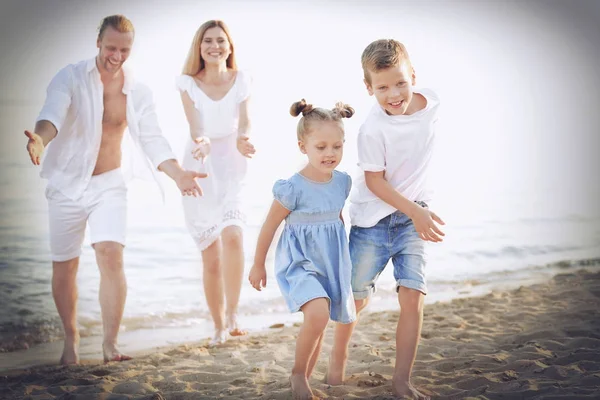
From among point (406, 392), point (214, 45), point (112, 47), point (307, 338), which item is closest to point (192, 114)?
point (214, 45)

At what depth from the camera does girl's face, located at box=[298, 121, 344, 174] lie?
2971 mm

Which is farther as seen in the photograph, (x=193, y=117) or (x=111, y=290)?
(x=193, y=117)

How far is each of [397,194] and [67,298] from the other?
6.04 feet

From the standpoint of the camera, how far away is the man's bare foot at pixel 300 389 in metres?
2.93

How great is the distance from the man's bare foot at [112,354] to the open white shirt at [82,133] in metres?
0.74

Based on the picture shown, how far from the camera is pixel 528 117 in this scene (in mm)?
8250

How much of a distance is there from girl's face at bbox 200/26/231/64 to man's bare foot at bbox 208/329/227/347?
1.43 metres

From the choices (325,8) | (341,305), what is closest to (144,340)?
(341,305)

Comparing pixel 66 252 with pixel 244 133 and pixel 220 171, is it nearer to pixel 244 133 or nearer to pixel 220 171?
pixel 220 171

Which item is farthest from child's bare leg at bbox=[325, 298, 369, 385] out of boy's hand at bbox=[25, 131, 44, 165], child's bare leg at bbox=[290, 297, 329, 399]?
boy's hand at bbox=[25, 131, 44, 165]

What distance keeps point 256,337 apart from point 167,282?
5.54 feet

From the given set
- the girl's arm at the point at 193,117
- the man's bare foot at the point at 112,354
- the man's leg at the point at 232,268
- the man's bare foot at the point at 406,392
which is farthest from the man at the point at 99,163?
the man's bare foot at the point at 406,392

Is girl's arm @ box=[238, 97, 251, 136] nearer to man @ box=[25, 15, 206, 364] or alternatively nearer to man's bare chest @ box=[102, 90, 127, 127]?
man @ box=[25, 15, 206, 364]

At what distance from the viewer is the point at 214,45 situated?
4.14 m
